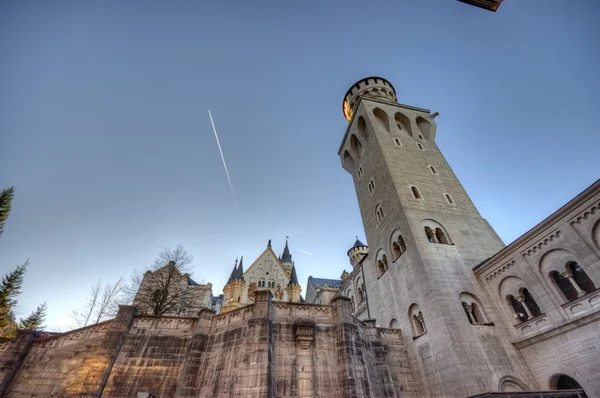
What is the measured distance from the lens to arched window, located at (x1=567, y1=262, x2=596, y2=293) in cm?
1107

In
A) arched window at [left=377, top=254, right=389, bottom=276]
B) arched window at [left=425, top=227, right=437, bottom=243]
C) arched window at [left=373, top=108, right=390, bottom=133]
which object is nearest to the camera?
arched window at [left=425, top=227, right=437, bottom=243]

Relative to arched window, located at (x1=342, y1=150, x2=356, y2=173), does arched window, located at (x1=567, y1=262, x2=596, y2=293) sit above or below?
below

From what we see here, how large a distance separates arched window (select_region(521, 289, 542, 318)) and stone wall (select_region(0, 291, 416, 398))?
7019 millimetres

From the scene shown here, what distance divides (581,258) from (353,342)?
408 inches

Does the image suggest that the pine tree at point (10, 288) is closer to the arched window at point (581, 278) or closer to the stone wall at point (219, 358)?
the stone wall at point (219, 358)

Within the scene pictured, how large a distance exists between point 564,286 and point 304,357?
1232 cm

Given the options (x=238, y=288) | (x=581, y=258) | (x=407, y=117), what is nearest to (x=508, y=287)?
(x=581, y=258)

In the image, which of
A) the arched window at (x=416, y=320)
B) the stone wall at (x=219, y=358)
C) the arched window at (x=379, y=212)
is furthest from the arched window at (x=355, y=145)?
the stone wall at (x=219, y=358)

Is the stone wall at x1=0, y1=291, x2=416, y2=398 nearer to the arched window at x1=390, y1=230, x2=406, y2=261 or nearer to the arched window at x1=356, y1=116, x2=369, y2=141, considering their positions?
the arched window at x1=390, y1=230, x2=406, y2=261

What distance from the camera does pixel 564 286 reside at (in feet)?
39.5

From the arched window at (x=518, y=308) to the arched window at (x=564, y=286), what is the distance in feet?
6.89

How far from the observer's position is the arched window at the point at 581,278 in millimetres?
11069

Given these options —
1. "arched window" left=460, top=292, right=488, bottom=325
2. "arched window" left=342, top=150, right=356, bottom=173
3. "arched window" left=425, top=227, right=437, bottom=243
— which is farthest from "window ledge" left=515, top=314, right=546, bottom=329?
"arched window" left=342, top=150, right=356, bottom=173

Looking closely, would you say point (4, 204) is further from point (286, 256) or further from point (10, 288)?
point (286, 256)
